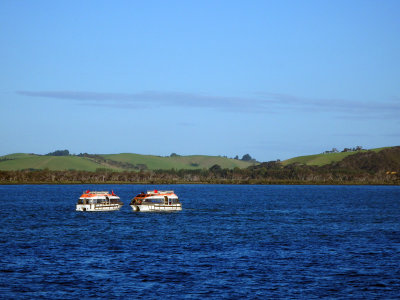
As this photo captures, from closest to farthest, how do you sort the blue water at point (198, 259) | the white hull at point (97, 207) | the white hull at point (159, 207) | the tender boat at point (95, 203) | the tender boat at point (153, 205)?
the blue water at point (198, 259) < the white hull at point (97, 207) < the tender boat at point (95, 203) < the tender boat at point (153, 205) < the white hull at point (159, 207)

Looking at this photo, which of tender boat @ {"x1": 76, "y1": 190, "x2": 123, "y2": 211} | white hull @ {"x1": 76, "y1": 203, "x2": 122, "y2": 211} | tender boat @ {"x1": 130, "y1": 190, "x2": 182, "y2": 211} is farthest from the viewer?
tender boat @ {"x1": 130, "y1": 190, "x2": 182, "y2": 211}

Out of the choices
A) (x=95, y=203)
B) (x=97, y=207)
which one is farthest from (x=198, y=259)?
(x=95, y=203)

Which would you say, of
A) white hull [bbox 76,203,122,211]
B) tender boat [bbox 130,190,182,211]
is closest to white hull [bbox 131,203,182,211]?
tender boat [bbox 130,190,182,211]

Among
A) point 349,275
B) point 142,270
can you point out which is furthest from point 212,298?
point 349,275

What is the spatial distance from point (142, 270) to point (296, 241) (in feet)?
83.7

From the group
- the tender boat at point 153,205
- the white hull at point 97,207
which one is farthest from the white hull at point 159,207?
the white hull at point 97,207

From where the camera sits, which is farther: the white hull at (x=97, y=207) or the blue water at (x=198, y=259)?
the white hull at (x=97, y=207)

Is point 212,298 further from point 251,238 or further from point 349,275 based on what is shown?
point 251,238

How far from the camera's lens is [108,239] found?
67188 mm

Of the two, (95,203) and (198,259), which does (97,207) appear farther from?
(198,259)

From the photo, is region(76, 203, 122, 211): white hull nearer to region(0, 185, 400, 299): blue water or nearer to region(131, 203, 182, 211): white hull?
region(131, 203, 182, 211): white hull

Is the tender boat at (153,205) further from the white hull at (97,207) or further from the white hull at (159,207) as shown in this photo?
the white hull at (97,207)

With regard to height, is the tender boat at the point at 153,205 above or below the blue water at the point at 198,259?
above

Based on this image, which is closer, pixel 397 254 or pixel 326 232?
pixel 397 254
